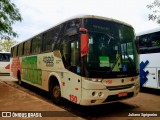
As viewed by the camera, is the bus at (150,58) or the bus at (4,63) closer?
the bus at (150,58)

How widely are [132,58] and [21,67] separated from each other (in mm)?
8792

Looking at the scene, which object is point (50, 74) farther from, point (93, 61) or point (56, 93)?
point (93, 61)

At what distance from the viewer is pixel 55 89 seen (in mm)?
7781

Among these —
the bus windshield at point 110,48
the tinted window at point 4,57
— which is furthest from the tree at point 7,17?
the tinted window at point 4,57

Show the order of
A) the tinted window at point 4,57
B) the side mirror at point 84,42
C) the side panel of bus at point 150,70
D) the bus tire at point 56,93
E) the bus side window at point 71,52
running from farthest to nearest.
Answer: the tinted window at point 4,57 < the side panel of bus at point 150,70 < the bus tire at point 56,93 < the bus side window at point 71,52 < the side mirror at point 84,42

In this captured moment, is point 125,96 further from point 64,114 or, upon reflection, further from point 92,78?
point 64,114

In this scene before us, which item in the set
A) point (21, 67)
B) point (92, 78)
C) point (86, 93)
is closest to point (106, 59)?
point (92, 78)

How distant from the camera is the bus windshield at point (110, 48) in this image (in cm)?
587

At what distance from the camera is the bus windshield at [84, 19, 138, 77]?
19.2ft

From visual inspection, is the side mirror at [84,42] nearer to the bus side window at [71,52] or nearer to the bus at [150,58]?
the bus side window at [71,52]

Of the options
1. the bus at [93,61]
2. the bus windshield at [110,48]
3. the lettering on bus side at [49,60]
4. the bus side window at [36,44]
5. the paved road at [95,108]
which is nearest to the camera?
the bus at [93,61]

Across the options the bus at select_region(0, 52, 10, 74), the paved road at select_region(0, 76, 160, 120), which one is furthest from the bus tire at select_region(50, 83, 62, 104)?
the bus at select_region(0, 52, 10, 74)

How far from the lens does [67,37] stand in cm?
685

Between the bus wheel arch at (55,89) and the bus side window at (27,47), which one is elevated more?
the bus side window at (27,47)
